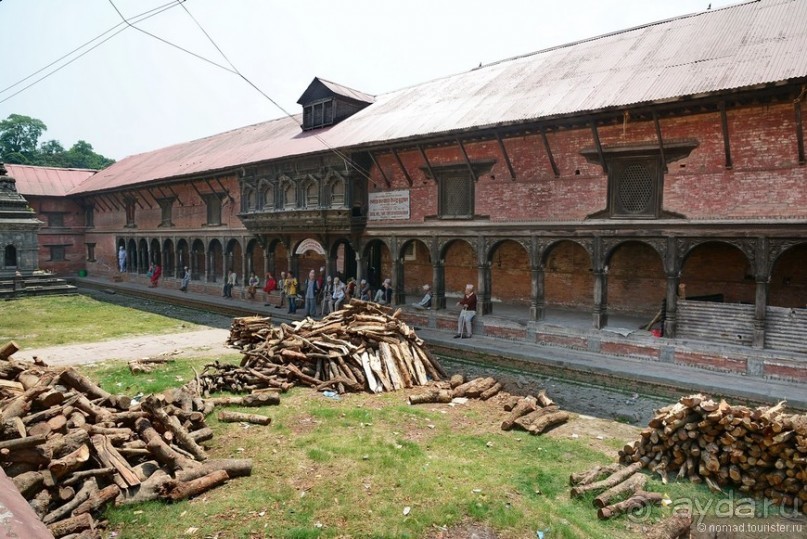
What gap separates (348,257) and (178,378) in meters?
13.8

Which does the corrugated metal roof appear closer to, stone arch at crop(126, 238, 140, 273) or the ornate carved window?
the ornate carved window

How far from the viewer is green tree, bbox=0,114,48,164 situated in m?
68.9

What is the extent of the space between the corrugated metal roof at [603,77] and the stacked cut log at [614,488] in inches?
372

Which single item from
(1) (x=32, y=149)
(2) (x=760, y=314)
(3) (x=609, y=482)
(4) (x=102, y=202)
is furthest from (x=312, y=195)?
(1) (x=32, y=149)

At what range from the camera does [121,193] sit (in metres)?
37.1

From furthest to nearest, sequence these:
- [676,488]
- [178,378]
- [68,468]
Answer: [178,378] < [676,488] < [68,468]

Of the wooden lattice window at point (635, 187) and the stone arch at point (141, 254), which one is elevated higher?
the wooden lattice window at point (635, 187)

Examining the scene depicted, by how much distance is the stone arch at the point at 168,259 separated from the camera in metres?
34.2

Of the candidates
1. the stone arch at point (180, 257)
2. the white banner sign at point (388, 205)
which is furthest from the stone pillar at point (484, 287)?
the stone arch at point (180, 257)

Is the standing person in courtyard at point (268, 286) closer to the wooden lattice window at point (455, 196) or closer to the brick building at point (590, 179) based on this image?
the brick building at point (590, 179)

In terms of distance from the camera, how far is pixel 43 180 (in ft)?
139

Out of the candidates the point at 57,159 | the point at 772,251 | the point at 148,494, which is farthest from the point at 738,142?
the point at 57,159

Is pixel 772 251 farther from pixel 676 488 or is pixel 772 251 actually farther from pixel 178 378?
pixel 178 378

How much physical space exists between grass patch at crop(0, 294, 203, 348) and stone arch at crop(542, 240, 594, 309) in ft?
46.9
